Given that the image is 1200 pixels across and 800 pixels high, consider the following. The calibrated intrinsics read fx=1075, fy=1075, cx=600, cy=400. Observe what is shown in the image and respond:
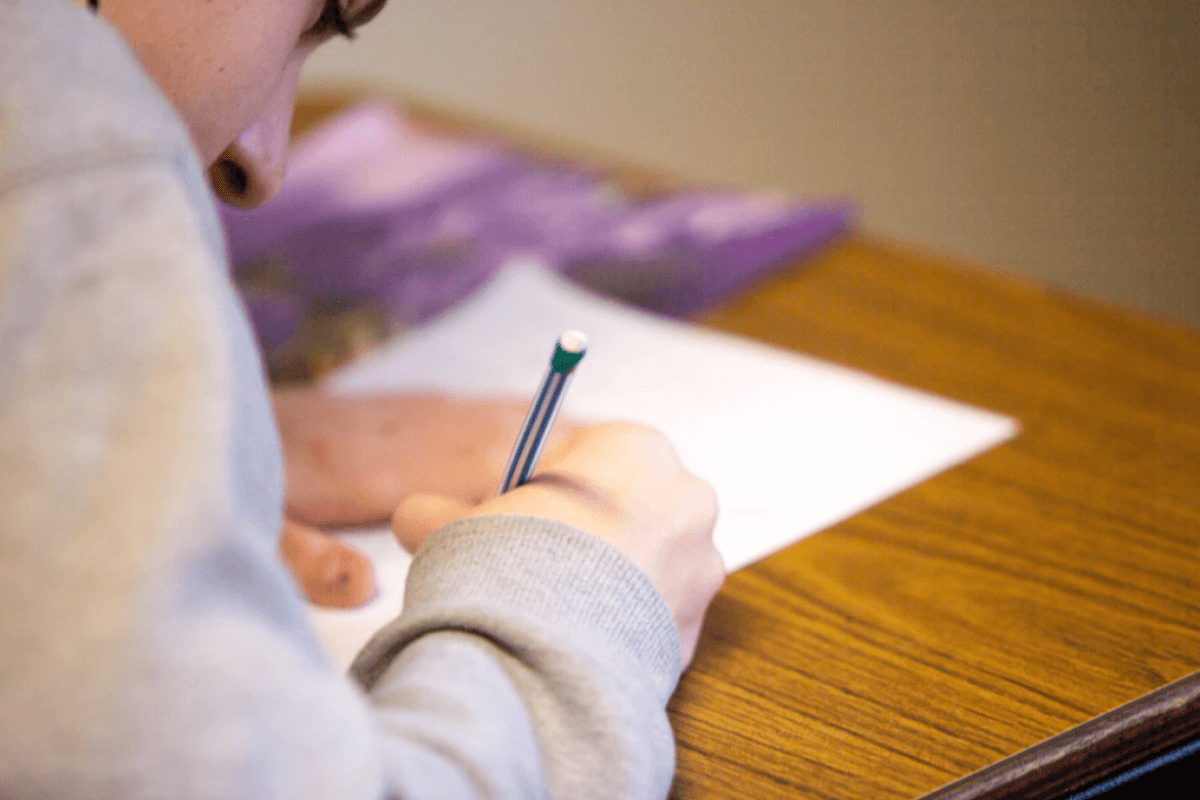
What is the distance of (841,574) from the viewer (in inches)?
17.4

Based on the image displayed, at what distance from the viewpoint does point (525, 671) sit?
1.04 feet

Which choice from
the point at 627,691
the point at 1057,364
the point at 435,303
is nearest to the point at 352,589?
the point at 627,691

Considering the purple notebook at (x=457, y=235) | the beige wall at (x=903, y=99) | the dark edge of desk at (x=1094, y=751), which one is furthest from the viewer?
the beige wall at (x=903, y=99)

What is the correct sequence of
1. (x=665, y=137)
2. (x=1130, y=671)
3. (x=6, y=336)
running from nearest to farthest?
(x=6, y=336)
(x=1130, y=671)
(x=665, y=137)

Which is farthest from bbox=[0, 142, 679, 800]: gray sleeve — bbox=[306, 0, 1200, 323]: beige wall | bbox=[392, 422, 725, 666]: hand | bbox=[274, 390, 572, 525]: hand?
bbox=[306, 0, 1200, 323]: beige wall

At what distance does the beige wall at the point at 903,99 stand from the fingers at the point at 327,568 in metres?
1.06

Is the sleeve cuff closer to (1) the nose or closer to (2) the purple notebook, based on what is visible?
(1) the nose

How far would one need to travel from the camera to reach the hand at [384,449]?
1.62ft

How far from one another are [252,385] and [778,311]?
0.47 m

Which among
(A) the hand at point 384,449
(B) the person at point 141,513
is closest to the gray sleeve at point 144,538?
(B) the person at point 141,513

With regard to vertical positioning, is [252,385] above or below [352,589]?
above

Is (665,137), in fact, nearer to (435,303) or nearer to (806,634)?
(435,303)

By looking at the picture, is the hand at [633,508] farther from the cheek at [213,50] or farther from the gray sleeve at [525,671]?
the cheek at [213,50]

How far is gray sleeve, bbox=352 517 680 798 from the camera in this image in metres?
0.29
